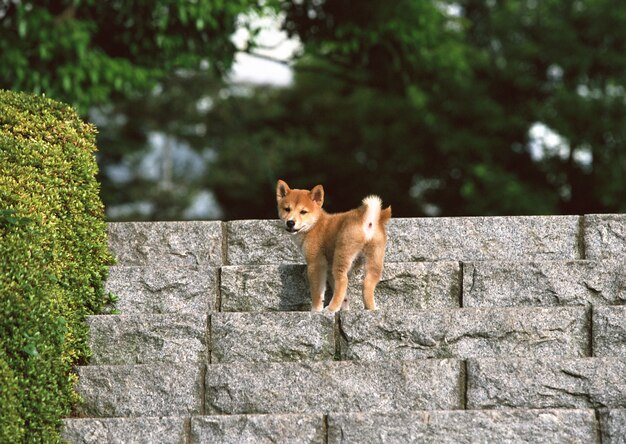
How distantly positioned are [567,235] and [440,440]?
3155mm

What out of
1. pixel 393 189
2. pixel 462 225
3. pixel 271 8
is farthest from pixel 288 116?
pixel 462 225

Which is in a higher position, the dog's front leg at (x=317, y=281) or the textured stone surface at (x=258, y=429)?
the dog's front leg at (x=317, y=281)

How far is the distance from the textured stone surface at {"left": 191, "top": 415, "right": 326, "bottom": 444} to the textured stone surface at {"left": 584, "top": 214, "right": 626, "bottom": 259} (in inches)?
140

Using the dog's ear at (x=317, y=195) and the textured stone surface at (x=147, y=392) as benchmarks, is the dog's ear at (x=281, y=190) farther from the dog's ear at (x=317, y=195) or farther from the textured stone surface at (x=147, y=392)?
the textured stone surface at (x=147, y=392)

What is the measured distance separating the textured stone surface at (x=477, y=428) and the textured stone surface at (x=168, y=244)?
3067 millimetres

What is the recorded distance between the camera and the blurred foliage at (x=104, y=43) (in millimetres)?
15789

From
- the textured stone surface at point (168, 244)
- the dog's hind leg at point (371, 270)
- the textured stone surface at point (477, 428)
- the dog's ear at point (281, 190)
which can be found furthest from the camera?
the textured stone surface at point (168, 244)

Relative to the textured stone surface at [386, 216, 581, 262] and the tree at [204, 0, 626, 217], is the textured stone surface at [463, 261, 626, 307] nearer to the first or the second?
the textured stone surface at [386, 216, 581, 262]

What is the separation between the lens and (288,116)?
Result: 131ft

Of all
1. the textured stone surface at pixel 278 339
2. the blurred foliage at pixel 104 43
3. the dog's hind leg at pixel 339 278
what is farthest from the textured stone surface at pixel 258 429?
the blurred foliage at pixel 104 43

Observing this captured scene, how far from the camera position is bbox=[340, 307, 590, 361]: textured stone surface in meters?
8.09

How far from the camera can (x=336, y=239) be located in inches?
342

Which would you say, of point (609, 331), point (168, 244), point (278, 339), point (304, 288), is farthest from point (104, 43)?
point (609, 331)

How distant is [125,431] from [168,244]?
9.05ft
